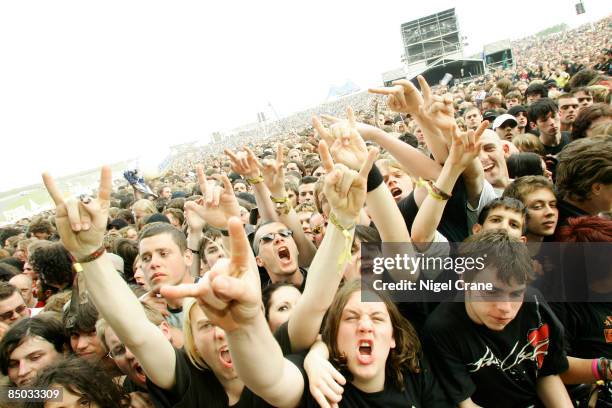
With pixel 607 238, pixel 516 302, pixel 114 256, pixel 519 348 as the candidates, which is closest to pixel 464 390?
pixel 519 348

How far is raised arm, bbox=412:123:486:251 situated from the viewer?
7.04ft

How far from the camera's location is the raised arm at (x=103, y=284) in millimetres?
1601

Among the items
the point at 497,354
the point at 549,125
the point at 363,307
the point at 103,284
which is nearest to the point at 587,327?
the point at 497,354

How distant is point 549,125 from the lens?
460cm

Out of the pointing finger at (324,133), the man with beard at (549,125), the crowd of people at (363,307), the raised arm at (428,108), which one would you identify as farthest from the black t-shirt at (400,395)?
the man with beard at (549,125)

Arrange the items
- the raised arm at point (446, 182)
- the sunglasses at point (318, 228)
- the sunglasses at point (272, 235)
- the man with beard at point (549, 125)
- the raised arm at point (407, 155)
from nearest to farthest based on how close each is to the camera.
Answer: the raised arm at point (446, 182) < the raised arm at point (407, 155) < the sunglasses at point (272, 235) < the sunglasses at point (318, 228) < the man with beard at point (549, 125)

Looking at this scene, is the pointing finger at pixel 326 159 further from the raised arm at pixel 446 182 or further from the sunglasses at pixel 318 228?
the sunglasses at pixel 318 228

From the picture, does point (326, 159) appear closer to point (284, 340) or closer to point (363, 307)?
point (363, 307)

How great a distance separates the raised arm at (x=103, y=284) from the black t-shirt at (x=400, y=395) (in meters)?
0.56

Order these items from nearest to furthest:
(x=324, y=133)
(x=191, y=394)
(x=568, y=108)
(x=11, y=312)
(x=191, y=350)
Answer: (x=191, y=394)
(x=191, y=350)
(x=324, y=133)
(x=11, y=312)
(x=568, y=108)

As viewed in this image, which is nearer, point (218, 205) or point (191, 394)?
point (191, 394)

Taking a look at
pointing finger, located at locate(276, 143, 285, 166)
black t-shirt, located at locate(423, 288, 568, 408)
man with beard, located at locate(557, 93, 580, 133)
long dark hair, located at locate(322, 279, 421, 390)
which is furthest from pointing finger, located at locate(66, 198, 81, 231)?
man with beard, located at locate(557, 93, 580, 133)

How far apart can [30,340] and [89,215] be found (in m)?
1.17

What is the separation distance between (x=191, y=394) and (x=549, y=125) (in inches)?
183
